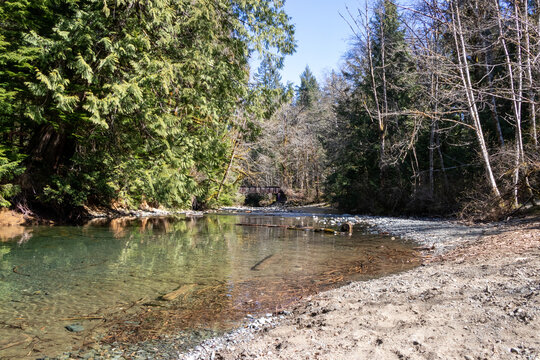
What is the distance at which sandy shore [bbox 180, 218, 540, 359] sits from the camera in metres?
2.82

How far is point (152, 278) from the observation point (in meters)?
6.28

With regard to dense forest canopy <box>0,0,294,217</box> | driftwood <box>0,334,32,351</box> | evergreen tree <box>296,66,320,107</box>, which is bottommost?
driftwood <box>0,334,32,351</box>

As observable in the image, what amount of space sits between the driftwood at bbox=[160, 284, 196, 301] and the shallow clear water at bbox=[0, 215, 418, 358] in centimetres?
6

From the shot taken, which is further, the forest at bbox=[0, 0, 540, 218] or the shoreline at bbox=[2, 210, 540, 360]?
the forest at bbox=[0, 0, 540, 218]

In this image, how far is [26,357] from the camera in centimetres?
334

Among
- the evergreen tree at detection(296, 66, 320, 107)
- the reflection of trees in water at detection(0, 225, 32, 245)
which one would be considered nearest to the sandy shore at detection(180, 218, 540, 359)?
the reflection of trees in water at detection(0, 225, 32, 245)

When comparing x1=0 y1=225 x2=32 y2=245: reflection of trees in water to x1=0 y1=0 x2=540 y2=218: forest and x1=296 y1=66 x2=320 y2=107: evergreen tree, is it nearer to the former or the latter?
x1=0 y1=0 x2=540 y2=218: forest

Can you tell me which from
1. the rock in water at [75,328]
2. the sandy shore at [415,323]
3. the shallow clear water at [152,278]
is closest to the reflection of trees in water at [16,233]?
the shallow clear water at [152,278]

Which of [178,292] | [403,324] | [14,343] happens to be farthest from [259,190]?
[403,324]

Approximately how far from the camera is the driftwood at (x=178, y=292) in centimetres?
516

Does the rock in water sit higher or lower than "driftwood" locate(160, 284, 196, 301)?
lower

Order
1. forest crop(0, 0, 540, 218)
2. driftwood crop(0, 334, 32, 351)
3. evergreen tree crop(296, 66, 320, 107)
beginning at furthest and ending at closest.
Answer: evergreen tree crop(296, 66, 320, 107)
forest crop(0, 0, 540, 218)
driftwood crop(0, 334, 32, 351)

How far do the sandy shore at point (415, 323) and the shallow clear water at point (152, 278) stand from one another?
2.74 feet

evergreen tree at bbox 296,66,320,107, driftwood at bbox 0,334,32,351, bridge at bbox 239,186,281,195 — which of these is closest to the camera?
driftwood at bbox 0,334,32,351
